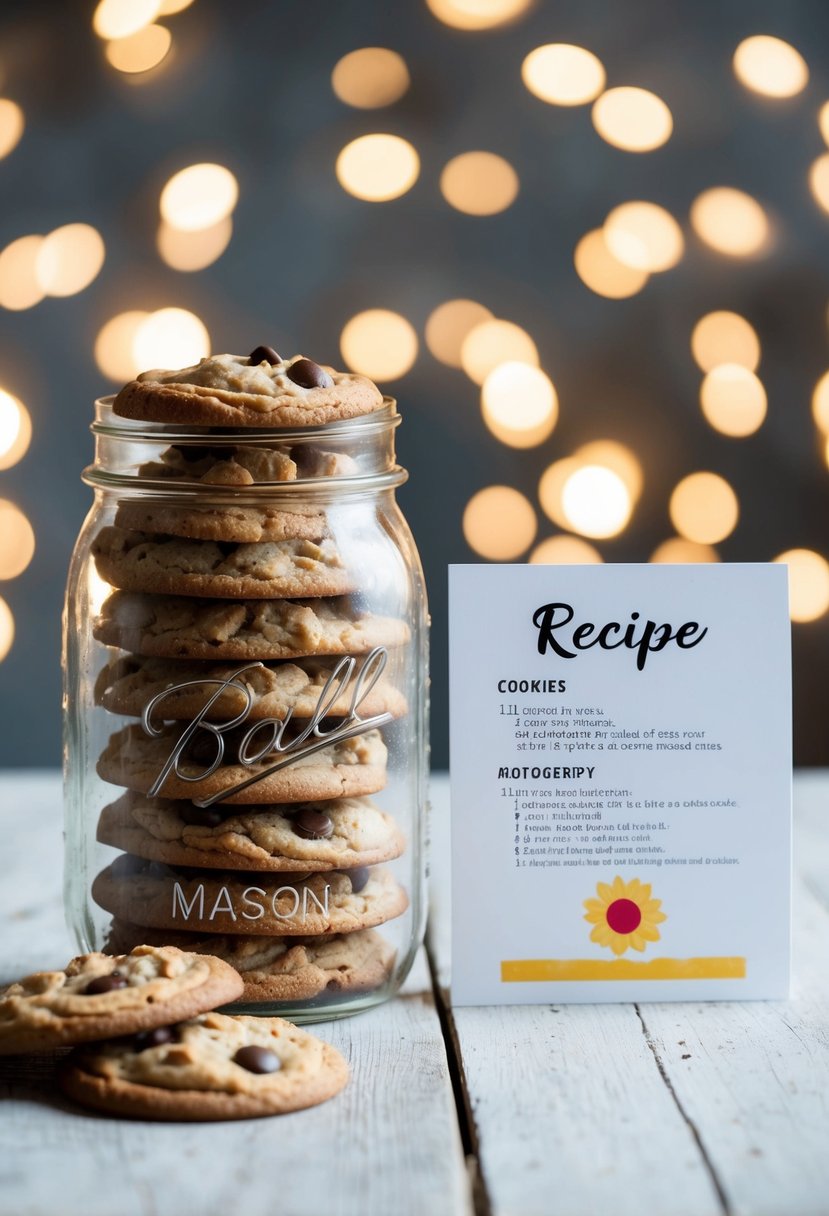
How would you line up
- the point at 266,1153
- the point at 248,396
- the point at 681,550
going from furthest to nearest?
the point at 681,550 < the point at 248,396 < the point at 266,1153

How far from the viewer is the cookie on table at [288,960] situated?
0.97m

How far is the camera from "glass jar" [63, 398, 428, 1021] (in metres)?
0.95

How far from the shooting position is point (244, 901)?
960 mm

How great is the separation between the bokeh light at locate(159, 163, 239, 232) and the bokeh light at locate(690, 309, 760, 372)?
27.4 inches

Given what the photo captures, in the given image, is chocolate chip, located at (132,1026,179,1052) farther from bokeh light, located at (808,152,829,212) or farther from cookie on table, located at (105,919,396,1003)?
bokeh light, located at (808,152,829,212)

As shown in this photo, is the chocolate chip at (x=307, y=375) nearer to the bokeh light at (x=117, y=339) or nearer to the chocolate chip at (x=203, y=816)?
the chocolate chip at (x=203, y=816)

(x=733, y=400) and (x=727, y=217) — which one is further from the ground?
(x=727, y=217)

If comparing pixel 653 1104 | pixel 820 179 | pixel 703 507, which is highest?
pixel 820 179

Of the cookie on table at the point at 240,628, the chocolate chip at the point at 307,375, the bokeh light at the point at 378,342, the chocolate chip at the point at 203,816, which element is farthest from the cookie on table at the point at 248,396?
the bokeh light at the point at 378,342

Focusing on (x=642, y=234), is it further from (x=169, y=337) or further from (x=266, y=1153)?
(x=266, y=1153)

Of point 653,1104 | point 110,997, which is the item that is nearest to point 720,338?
point 653,1104

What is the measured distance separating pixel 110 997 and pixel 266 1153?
14 centimetres

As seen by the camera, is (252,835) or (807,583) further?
(807,583)

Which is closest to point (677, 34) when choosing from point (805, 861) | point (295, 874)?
point (805, 861)
